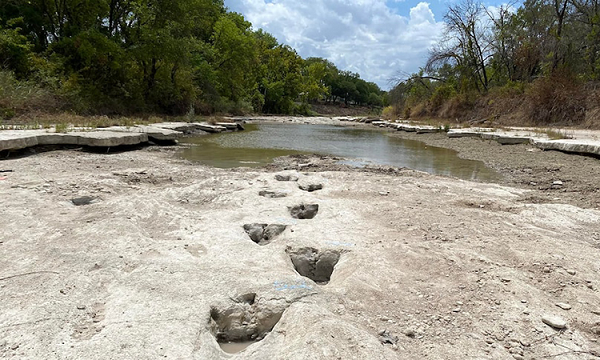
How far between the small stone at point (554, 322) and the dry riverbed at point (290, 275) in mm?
10

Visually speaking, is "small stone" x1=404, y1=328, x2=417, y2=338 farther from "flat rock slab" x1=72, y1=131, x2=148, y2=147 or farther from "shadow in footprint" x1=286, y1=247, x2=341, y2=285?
"flat rock slab" x1=72, y1=131, x2=148, y2=147

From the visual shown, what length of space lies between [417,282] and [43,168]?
597cm

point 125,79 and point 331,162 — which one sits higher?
point 125,79

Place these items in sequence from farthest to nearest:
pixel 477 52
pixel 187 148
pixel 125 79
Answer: pixel 477 52 → pixel 125 79 → pixel 187 148

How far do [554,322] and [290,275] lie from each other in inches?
63.4

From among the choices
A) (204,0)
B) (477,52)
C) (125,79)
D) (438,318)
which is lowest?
(438,318)

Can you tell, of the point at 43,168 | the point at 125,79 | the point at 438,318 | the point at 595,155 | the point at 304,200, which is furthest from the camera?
the point at 125,79

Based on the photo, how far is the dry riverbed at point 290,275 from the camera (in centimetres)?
192

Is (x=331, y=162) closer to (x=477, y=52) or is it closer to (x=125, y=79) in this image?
(x=125, y=79)

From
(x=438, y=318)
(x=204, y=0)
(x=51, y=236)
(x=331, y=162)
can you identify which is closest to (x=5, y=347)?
(x=51, y=236)

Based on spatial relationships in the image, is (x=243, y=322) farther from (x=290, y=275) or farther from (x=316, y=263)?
(x=316, y=263)

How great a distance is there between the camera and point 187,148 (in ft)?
35.5

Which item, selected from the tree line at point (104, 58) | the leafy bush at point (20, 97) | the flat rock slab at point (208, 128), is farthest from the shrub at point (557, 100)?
the leafy bush at point (20, 97)

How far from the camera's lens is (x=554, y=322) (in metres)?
2.14
